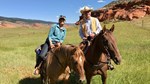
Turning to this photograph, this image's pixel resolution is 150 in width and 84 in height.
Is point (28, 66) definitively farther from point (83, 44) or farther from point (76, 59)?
point (76, 59)

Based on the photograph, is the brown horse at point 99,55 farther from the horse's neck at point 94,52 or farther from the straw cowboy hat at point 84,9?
the straw cowboy hat at point 84,9

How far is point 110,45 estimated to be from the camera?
348 inches

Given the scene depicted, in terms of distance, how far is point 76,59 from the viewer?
714cm

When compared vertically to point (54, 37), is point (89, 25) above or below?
above

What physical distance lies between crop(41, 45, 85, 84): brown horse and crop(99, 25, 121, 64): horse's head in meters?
1.32

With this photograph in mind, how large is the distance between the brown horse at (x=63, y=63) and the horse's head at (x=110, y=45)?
4.33 ft

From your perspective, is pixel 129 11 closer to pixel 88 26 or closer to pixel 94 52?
pixel 88 26

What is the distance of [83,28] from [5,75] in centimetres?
440

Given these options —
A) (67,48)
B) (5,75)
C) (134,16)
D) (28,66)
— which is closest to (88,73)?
(67,48)

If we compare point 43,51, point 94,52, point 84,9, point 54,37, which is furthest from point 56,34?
point 94,52

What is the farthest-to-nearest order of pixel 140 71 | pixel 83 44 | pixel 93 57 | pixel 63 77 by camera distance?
pixel 140 71 → pixel 83 44 → pixel 93 57 → pixel 63 77

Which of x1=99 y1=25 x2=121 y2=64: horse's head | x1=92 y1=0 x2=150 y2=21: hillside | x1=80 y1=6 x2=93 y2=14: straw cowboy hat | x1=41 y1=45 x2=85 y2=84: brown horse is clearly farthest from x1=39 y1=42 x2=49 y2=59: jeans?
x1=92 y1=0 x2=150 y2=21: hillside

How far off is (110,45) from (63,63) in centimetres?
149

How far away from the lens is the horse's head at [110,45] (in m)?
8.69
